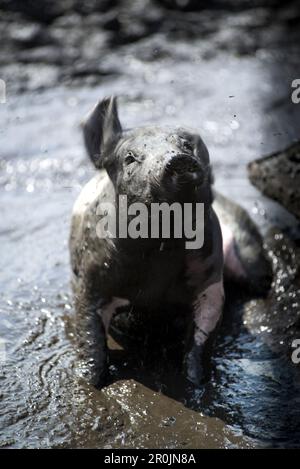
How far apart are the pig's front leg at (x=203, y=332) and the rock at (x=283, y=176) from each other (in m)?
1.52

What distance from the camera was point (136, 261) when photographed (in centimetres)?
428

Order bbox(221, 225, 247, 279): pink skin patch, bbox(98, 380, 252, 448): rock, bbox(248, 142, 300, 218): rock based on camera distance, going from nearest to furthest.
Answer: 1. bbox(98, 380, 252, 448): rock
2. bbox(221, 225, 247, 279): pink skin patch
3. bbox(248, 142, 300, 218): rock

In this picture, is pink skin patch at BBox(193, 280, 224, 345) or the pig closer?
the pig

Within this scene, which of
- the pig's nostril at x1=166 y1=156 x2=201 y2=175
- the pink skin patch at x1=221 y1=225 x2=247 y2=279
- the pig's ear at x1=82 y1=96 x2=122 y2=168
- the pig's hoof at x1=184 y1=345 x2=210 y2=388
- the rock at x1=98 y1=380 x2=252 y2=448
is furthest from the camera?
the pink skin patch at x1=221 y1=225 x2=247 y2=279

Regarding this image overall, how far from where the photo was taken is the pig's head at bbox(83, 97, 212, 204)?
3717mm

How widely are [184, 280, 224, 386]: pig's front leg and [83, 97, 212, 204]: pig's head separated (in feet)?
1.88

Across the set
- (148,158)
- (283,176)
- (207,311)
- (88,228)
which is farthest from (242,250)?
(148,158)

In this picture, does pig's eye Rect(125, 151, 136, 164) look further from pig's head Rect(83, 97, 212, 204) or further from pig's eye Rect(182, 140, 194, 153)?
pig's eye Rect(182, 140, 194, 153)

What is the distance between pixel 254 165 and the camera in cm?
620

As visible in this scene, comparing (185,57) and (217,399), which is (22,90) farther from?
(217,399)

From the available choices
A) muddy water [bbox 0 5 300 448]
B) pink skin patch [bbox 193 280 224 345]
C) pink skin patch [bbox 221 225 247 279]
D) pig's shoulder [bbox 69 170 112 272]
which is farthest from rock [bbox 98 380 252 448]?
pink skin patch [bbox 221 225 247 279]

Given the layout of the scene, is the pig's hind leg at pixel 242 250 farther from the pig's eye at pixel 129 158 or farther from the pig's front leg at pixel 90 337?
the pig's eye at pixel 129 158

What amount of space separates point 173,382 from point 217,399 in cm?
26

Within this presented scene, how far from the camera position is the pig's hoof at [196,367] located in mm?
4391
